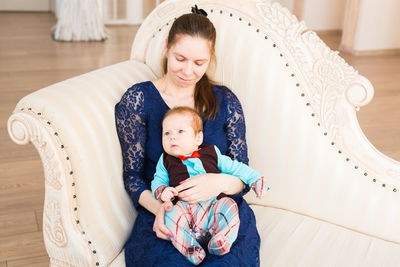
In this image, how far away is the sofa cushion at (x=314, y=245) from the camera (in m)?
1.43

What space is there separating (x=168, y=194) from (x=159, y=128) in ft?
0.98

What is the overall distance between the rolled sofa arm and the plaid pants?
0.76ft

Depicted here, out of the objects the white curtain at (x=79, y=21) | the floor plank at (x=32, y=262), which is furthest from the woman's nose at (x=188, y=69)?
the white curtain at (x=79, y=21)

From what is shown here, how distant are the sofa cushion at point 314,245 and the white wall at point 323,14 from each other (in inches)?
246

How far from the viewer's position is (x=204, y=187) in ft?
4.70

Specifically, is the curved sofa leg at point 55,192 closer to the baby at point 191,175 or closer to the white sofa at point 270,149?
the white sofa at point 270,149

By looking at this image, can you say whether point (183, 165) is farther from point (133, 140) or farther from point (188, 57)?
point (188, 57)

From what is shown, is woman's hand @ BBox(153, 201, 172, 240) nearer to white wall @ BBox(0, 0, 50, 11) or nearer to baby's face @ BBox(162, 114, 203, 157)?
baby's face @ BBox(162, 114, 203, 157)

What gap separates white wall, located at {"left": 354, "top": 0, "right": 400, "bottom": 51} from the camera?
6.05 m

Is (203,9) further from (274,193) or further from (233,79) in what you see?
(274,193)

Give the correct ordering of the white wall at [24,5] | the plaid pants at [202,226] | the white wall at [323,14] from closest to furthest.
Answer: the plaid pants at [202,226]
the white wall at [323,14]
the white wall at [24,5]

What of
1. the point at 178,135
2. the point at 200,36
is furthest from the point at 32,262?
the point at 200,36

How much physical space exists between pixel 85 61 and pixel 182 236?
432cm

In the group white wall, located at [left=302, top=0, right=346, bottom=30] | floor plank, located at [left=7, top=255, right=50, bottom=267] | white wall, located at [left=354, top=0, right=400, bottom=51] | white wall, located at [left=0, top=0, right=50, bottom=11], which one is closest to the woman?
floor plank, located at [left=7, top=255, right=50, bottom=267]
